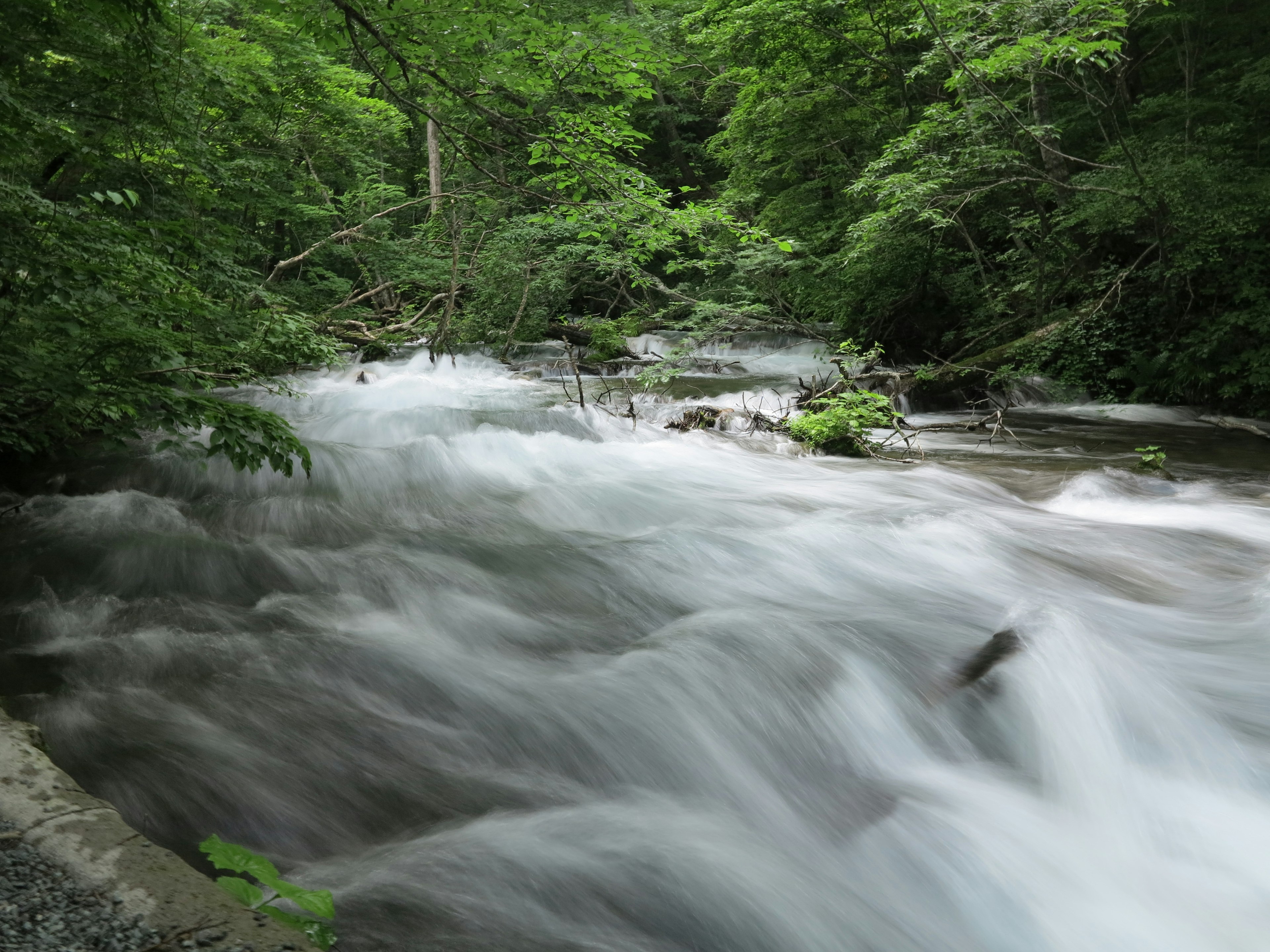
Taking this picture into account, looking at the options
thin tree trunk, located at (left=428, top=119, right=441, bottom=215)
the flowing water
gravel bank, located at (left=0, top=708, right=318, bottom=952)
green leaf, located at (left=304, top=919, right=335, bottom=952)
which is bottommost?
the flowing water

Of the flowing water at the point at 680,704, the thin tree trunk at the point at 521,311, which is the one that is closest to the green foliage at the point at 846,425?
the flowing water at the point at 680,704

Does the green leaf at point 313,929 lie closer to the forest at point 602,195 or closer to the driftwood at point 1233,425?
the forest at point 602,195

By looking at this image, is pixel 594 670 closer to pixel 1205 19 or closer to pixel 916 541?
pixel 916 541

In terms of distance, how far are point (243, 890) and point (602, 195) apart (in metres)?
Answer: 4.54

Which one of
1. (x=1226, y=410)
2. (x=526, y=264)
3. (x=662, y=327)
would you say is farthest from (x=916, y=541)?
(x=662, y=327)

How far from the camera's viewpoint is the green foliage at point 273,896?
1665mm

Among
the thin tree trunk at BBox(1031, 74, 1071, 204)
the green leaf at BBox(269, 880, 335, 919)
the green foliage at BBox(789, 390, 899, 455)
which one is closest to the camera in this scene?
the green leaf at BBox(269, 880, 335, 919)

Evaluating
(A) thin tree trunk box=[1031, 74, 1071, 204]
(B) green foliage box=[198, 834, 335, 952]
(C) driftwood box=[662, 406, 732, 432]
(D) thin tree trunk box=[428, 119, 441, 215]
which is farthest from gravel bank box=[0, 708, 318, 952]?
(D) thin tree trunk box=[428, 119, 441, 215]

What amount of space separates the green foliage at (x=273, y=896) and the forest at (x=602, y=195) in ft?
7.44

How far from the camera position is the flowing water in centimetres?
243

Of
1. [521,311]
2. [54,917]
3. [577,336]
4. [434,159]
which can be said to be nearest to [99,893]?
[54,917]

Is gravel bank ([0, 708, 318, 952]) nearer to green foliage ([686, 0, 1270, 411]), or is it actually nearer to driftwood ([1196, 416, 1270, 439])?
green foliage ([686, 0, 1270, 411])

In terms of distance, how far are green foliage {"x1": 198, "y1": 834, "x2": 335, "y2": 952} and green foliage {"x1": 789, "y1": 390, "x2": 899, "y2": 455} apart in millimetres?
6945

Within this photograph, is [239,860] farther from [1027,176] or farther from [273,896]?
[1027,176]
